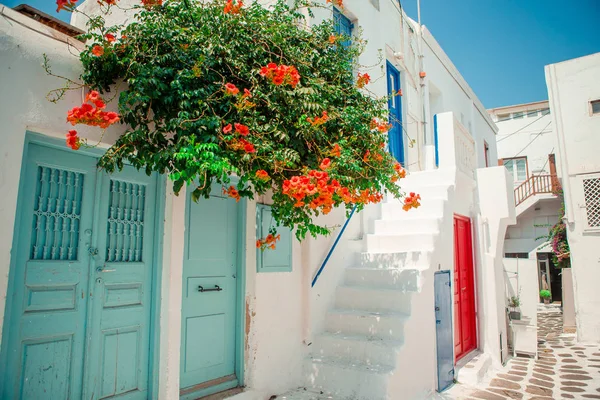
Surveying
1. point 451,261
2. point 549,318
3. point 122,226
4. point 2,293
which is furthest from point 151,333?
point 549,318

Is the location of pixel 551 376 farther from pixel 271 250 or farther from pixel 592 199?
pixel 592 199

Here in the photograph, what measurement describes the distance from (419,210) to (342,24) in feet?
11.4

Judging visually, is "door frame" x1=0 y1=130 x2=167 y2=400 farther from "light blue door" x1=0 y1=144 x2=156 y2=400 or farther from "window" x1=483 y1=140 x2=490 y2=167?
"window" x1=483 y1=140 x2=490 y2=167

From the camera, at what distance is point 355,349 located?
479 cm

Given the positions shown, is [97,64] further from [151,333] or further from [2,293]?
[151,333]

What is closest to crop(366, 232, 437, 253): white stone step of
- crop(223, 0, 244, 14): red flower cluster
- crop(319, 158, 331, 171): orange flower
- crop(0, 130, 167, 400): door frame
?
crop(319, 158, 331, 171): orange flower

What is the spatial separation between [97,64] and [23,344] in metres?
2.14

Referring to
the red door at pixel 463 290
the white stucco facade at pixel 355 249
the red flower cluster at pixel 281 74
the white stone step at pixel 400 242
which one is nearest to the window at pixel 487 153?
the white stucco facade at pixel 355 249

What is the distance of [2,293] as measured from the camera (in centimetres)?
269

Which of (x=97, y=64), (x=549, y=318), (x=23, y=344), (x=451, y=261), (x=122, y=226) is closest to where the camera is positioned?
(x=23, y=344)

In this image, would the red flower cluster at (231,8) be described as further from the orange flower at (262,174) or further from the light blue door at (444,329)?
the light blue door at (444,329)

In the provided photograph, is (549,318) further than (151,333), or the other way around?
(549,318)

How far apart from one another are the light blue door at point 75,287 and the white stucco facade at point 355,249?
0.63 feet

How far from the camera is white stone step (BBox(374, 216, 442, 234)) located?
6043 millimetres
